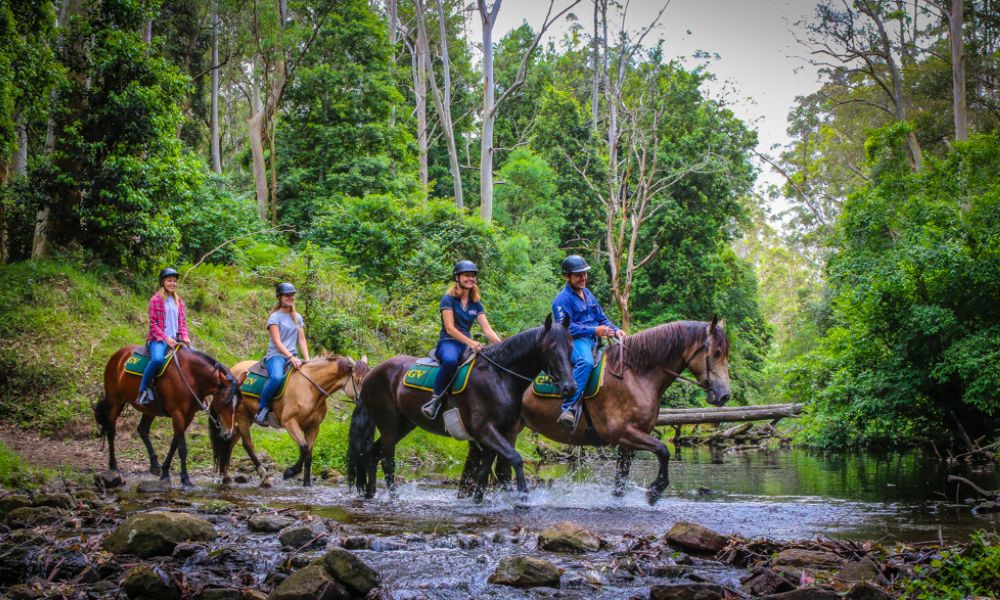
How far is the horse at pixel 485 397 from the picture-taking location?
8.38 metres

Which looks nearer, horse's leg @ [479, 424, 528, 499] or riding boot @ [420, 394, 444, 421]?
horse's leg @ [479, 424, 528, 499]

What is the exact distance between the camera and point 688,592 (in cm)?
450

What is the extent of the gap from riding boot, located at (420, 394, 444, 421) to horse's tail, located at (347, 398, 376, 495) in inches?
60.6

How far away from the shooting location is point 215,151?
120 feet

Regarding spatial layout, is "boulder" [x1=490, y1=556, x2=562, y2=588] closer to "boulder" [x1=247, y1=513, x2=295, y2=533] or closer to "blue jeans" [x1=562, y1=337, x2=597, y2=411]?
"boulder" [x1=247, y1=513, x2=295, y2=533]

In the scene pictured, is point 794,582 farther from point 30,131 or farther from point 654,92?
point 654,92

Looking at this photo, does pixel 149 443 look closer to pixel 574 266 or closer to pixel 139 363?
pixel 139 363

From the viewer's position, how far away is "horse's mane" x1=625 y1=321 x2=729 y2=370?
9250 millimetres

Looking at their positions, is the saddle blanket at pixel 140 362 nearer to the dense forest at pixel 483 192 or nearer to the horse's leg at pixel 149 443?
the horse's leg at pixel 149 443

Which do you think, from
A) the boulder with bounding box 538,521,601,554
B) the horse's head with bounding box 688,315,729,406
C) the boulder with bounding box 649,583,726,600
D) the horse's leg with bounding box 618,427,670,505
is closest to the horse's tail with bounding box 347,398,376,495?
the horse's leg with bounding box 618,427,670,505

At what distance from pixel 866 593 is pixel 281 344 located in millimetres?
8494

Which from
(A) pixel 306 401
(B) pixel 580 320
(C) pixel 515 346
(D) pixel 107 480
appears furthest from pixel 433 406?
(D) pixel 107 480

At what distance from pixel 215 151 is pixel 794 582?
3697cm

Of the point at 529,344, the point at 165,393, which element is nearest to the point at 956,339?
the point at 529,344
